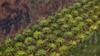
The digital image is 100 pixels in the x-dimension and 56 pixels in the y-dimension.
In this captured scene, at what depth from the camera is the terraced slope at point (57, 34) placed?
7.86m

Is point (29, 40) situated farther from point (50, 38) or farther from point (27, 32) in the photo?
point (50, 38)

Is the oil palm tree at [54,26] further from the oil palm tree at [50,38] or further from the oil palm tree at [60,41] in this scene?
the oil palm tree at [60,41]

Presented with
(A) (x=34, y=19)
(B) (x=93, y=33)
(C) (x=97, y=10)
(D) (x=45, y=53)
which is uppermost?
→ (C) (x=97, y=10)

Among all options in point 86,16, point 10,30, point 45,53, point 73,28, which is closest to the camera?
point 45,53

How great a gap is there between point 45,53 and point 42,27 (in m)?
1.49

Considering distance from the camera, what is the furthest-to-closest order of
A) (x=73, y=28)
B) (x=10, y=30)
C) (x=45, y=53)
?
(x=73, y=28) < (x=10, y=30) < (x=45, y=53)

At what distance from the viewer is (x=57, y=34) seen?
865 centimetres

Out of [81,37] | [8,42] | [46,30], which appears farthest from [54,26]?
[8,42]

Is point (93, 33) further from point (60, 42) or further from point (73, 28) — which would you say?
point (60, 42)

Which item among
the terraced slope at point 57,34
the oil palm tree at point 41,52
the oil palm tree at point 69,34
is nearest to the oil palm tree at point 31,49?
the terraced slope at point 57,34

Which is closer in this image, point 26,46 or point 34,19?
point 26,46

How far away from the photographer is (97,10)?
399 inches

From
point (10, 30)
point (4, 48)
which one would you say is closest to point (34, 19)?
point (10, 30)

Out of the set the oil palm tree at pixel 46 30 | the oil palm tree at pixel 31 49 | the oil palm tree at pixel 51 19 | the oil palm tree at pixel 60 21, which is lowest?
the oil palm tree at pixel 31 49
